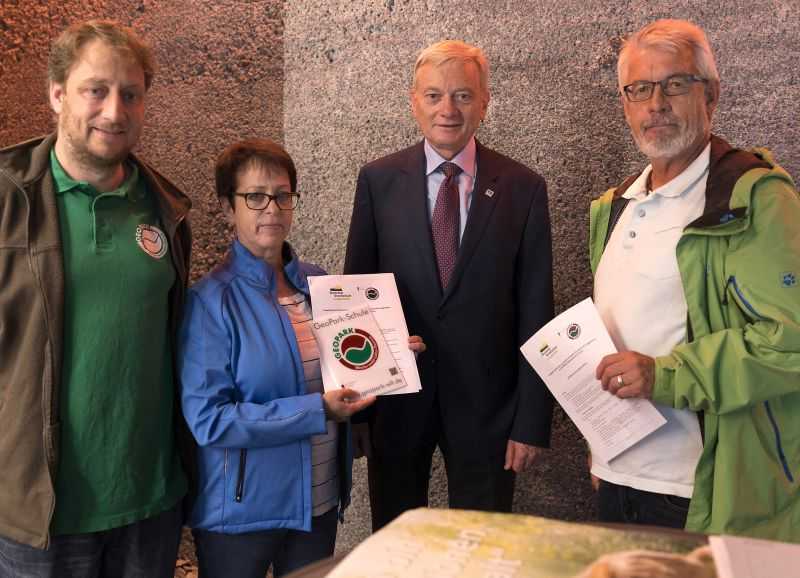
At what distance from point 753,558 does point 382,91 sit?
9.77 feet

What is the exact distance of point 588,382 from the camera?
84.8 inches

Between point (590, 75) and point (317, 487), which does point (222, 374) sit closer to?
point (317, 487)

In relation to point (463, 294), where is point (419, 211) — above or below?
above

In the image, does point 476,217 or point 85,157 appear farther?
point 476,217

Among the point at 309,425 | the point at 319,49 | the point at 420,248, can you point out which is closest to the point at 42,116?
the point at 319,49

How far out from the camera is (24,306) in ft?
6.10

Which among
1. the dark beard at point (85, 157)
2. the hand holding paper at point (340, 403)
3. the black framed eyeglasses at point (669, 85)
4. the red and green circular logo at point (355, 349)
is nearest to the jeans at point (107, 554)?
the hand holding paper at point (340, 403)

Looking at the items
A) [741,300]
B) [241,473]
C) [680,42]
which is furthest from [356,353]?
[680,42]

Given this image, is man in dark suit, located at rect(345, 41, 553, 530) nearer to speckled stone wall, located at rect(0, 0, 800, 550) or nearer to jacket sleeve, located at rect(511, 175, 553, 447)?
jacket sleeve, located at rect(511, 175, 553, 447)

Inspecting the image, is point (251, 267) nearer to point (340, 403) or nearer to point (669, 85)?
point (340, 403)

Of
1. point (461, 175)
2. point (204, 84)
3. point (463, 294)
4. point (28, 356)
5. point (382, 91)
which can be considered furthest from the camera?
point (204, 84)

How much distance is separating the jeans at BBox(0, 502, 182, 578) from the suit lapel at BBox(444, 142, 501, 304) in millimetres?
1153

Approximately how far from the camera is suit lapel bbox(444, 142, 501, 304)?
8.25ft

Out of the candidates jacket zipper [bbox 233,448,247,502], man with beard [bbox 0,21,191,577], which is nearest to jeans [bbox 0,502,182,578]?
man with beard [bbox 0,21,191,577]
